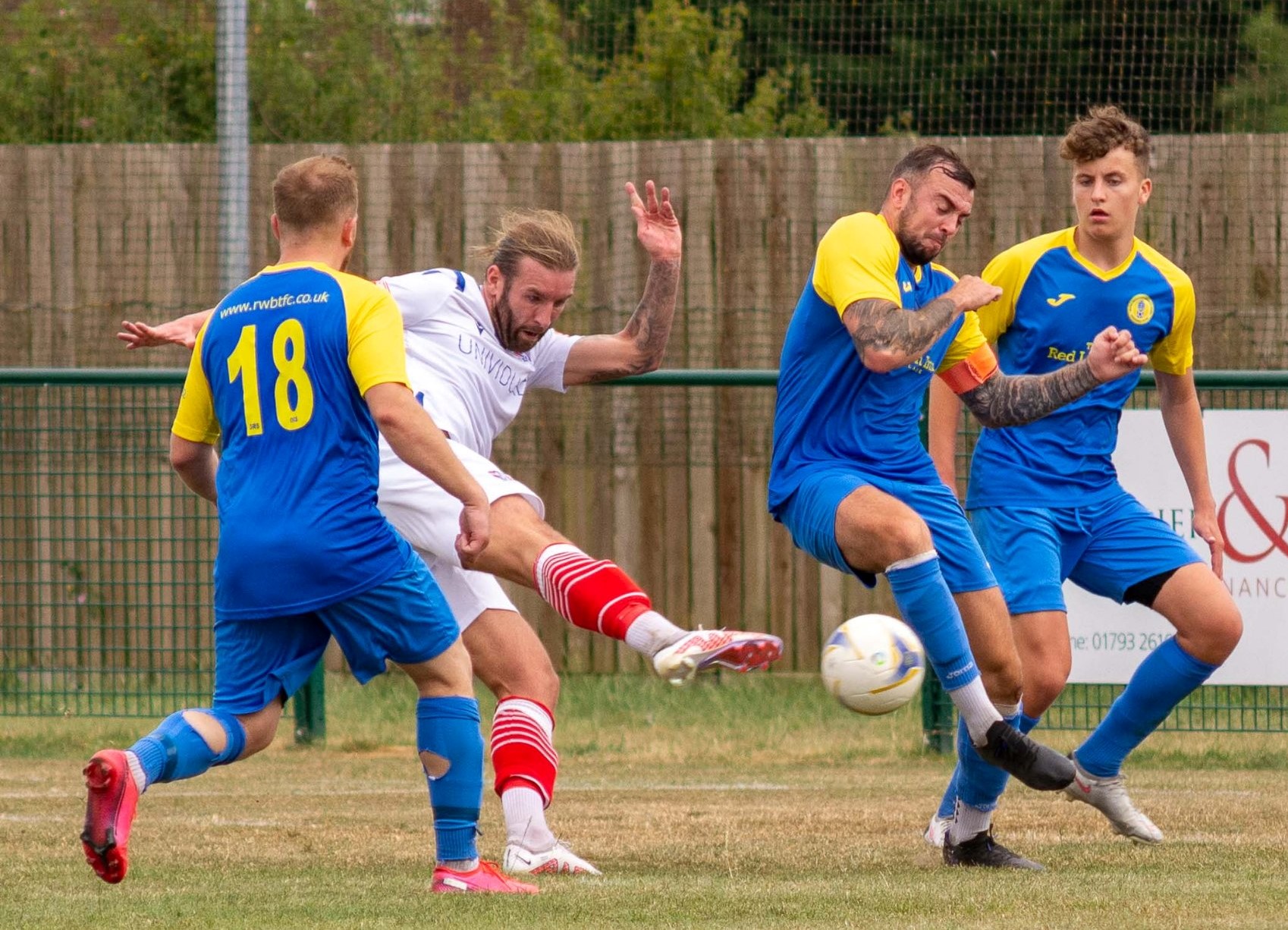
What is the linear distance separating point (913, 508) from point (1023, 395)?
1.97 ft

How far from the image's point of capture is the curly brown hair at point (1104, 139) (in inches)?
243

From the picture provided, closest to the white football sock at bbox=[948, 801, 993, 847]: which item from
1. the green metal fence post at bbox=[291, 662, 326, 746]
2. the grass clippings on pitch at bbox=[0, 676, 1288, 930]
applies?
the grass clippings on pitch at bbox=[0, 676, 1288, 930]

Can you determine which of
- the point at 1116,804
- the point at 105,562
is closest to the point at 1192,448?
the point at 1116,804

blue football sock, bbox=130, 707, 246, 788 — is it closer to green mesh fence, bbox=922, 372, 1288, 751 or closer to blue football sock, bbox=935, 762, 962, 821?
blue football sock, bbox=935, 762, 962, 821

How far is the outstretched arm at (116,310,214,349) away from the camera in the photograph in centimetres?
554

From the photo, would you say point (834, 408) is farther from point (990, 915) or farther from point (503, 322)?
point (990, 915)

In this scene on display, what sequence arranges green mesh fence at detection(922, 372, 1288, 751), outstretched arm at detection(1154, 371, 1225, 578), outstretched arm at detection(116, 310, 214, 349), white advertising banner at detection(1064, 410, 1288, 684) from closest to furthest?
outstretched arm at detection(116, 310, 214, 349)
outstretched arm at detection(1154, 371, 1225, 578)
white advertising banner at detection(1064, 410, 1288, 684)
green mesh fence at detection(922, 372, 1288, 751)

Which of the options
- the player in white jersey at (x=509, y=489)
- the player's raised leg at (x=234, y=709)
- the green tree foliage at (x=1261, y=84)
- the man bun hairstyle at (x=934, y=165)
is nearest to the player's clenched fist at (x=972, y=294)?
the man bun hairstyle at (x=934, y=165)

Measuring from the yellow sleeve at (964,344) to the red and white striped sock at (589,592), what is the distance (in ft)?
4.63

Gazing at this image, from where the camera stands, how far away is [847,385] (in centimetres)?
580

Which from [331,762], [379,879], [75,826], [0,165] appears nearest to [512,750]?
[379,879]

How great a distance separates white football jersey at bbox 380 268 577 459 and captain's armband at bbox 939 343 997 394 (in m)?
1.36

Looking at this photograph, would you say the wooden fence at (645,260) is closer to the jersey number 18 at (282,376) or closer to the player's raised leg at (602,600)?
the player's raised leg at (602,600)

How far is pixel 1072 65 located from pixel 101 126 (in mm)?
6946
